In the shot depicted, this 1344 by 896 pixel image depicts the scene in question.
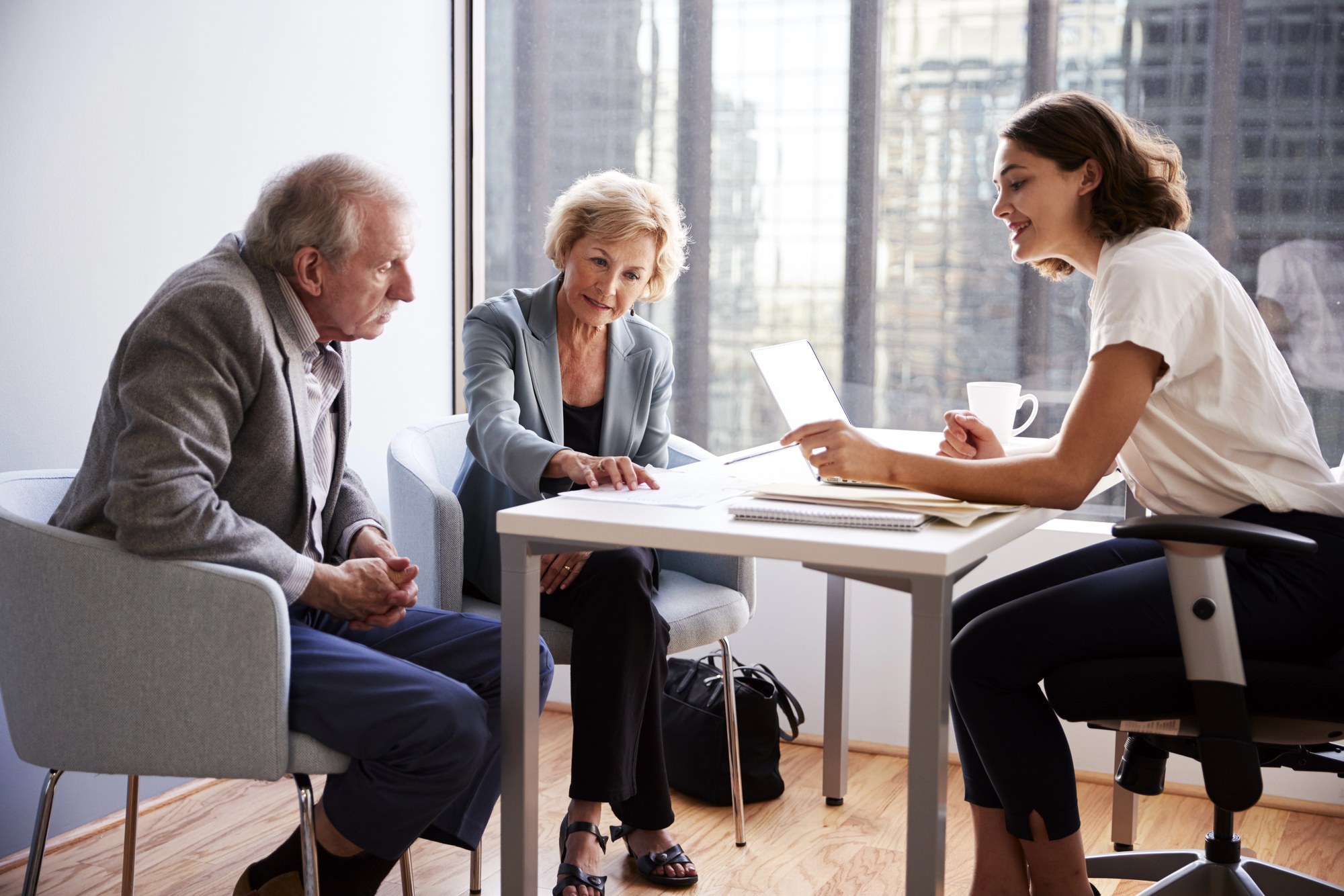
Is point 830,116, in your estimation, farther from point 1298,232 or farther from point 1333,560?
point 1333,560

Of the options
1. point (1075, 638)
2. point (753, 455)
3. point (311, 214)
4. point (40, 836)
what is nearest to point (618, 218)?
point (753, 455)

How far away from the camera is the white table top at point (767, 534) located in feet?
3.97

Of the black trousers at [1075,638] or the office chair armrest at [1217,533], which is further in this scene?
the black trousers at [1075,638]

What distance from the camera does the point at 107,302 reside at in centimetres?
201

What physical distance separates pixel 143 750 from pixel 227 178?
4.13 feet

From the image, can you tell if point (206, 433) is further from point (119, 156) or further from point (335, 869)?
point (119, 156)

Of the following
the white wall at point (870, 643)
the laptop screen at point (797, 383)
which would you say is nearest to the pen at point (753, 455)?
the laptop screen at point (797, 383)

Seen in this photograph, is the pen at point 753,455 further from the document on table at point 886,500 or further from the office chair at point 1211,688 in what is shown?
the office chair at point 1211,688

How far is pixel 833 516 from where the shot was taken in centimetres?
134

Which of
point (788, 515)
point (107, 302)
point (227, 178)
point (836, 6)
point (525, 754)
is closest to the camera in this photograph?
point (788, 515)

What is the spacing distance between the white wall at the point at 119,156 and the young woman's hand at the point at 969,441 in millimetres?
1175

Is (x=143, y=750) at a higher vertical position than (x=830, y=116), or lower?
lower

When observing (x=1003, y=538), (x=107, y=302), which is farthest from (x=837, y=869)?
(x=107, y=302)

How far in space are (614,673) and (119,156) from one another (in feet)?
4.16
